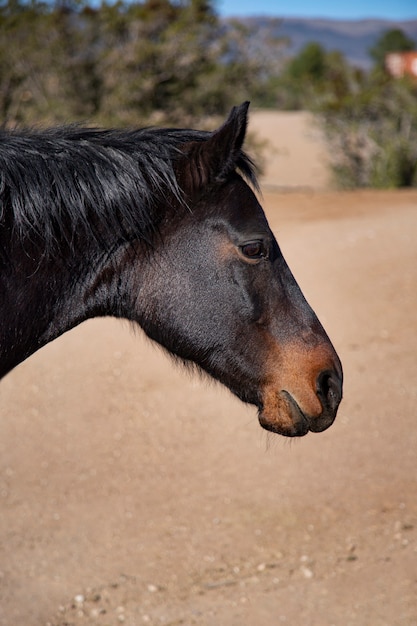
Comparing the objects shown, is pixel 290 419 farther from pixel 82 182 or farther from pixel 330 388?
pixel 82 182

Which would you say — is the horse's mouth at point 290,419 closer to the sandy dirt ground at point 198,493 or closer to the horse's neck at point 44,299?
the horse's neck at point 44,299

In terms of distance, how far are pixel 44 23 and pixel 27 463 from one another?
9.65m

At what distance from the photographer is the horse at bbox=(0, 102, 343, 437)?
2316mm

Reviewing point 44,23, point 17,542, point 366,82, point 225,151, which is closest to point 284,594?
point 17,542

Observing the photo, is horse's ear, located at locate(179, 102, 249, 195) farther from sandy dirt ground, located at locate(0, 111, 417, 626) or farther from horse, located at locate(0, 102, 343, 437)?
sandy dirt ground, located at locate(0, 111, 417, 626)

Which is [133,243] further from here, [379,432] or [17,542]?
[379,432]

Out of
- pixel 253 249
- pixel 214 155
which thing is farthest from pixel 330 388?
pixel 214 155

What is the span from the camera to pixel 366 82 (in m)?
14.4

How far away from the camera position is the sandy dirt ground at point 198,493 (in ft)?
12.5

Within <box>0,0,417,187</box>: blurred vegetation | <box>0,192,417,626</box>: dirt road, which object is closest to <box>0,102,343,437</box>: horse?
<box>0,192,417,626</box>: dirt road

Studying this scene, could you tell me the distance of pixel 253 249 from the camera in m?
2.43

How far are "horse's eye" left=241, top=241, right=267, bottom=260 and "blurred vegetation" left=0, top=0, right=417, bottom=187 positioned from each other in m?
10.3

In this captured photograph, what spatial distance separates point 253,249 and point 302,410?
558 millimetres

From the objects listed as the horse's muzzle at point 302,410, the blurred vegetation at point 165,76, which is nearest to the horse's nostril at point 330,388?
the horse's muzzle at point 302,410
